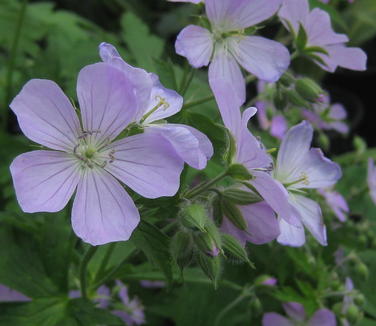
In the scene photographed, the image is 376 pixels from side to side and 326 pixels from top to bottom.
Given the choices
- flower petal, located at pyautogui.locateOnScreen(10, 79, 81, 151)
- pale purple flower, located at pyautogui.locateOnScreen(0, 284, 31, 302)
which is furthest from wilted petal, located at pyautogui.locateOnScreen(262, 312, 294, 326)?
flower petal, located at pyautogui.locateOnScreen(10, 79, 81, 151)

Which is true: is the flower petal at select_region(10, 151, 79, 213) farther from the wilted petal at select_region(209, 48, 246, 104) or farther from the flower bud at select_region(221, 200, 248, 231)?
the wilted petal at select_region(209, 48, 246, 104)

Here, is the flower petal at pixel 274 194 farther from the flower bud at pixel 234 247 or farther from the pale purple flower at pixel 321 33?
the pale purple flower at pixel 321 33

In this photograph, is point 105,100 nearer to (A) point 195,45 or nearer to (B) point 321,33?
(A) point 195,45

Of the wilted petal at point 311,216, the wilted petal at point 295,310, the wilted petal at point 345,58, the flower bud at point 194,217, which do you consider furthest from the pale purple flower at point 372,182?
the flower bud at point 194,217

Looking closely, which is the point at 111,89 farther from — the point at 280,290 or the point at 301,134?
the point at 280,290

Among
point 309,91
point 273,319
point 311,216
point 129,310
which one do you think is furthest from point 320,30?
point 129,310

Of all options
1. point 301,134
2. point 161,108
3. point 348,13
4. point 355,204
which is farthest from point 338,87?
Answer: point 161,108
